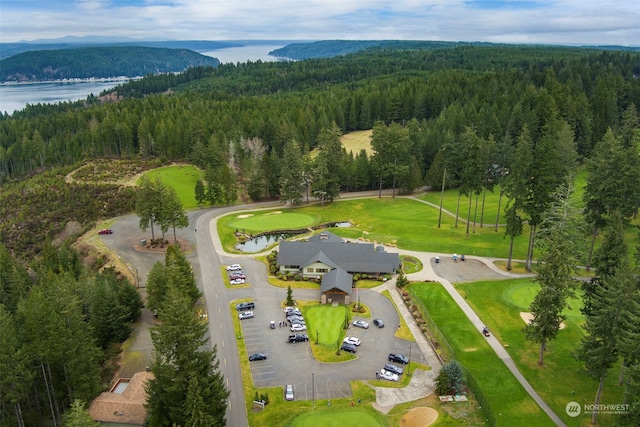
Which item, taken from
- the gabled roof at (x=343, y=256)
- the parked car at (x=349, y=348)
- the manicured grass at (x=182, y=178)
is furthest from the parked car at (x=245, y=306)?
the manicured grass at (x=182, y=178)

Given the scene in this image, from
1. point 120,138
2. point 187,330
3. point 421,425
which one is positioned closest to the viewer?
point 187,330

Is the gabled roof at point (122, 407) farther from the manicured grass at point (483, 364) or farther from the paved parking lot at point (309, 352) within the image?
the manicured grass at point (483, 364)

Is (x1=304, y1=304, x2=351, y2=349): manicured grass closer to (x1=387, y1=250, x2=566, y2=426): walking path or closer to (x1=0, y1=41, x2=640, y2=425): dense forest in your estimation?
(x1=387, y1=250, x2=566, y2=426): walking path

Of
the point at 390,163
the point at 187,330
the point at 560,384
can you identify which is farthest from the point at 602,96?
the point at 187,330

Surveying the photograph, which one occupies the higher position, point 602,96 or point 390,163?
point 602,96

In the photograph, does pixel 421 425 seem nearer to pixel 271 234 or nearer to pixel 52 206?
pixel 271 234

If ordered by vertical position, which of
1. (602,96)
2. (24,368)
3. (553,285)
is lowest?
(24,368)

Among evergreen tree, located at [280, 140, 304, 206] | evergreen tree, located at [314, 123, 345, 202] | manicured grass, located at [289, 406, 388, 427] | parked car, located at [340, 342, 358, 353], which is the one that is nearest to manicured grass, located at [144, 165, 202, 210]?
evergreen tree, located at [280, 140, 304, 206]
